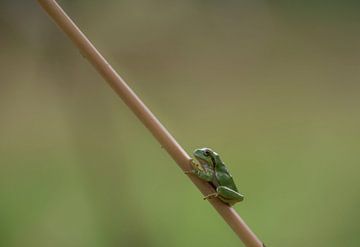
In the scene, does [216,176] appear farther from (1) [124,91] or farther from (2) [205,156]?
(1) [124,91]

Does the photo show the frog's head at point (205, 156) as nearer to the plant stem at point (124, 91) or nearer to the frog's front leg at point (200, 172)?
the frog's front leg at point (200, 172)

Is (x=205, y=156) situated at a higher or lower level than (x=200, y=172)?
higher

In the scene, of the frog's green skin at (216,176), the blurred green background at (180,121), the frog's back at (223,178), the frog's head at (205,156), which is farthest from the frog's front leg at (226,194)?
the blurred green background at (180,121)

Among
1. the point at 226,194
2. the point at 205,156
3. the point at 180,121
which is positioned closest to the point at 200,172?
the point at 226,194

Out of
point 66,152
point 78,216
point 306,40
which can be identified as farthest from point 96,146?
point 306,40

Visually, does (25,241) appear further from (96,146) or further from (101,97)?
(101,97)

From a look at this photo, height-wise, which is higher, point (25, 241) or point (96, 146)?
point (96, 146)

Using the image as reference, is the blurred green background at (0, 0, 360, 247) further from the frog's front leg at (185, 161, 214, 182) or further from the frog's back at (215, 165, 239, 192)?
the frog's front leg at (185, 161, 214, 182)
